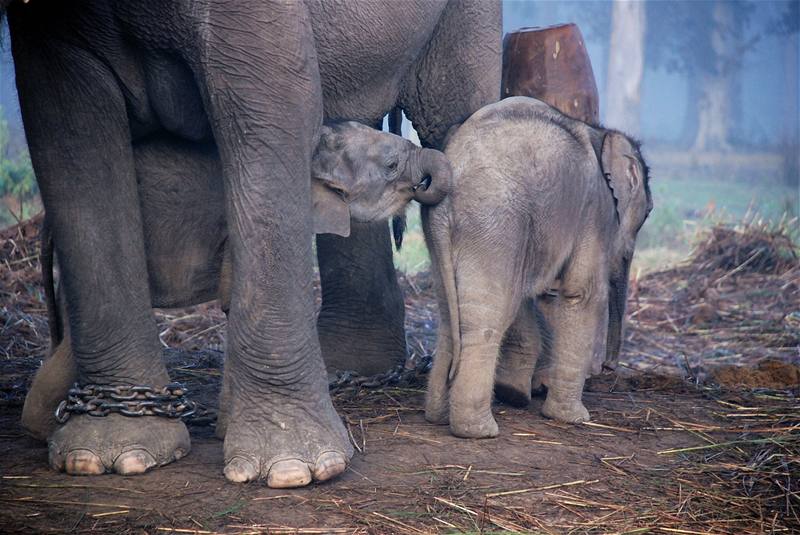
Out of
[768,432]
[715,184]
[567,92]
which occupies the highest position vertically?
[567,92]

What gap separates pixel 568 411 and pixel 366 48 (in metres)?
1.46

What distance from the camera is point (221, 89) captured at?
3031 millimetres

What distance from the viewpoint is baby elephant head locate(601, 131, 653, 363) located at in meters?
4.05

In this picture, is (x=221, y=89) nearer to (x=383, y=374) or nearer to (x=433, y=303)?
(x=383, y=374)

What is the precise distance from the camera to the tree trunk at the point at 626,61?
1888cm

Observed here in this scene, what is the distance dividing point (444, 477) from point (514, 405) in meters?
1.06

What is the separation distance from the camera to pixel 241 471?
119 inches

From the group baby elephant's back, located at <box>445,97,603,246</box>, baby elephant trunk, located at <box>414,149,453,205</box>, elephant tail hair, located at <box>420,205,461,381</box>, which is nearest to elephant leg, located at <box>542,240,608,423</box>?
baby elephant's back, located at <box>445,97,603,246</box>

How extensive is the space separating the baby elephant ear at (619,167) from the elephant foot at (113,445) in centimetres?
183

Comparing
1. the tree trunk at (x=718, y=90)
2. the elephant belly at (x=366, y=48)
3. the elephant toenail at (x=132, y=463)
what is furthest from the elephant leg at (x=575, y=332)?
the tree trunk at (x=718, y=90)

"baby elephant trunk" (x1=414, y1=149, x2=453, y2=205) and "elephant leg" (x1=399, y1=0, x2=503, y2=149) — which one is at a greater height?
"elephant leg" (x1=399, y1=0, x2=503, y2=149)

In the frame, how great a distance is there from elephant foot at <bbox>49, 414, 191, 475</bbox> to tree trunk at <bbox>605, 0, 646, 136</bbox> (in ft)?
53.5

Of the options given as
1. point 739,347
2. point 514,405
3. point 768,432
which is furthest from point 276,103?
point 739,347

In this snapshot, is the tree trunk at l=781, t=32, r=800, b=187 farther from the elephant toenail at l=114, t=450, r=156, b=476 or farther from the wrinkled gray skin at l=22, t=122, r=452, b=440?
the elephant toenail at l=114, t=450, r=156, b=476
